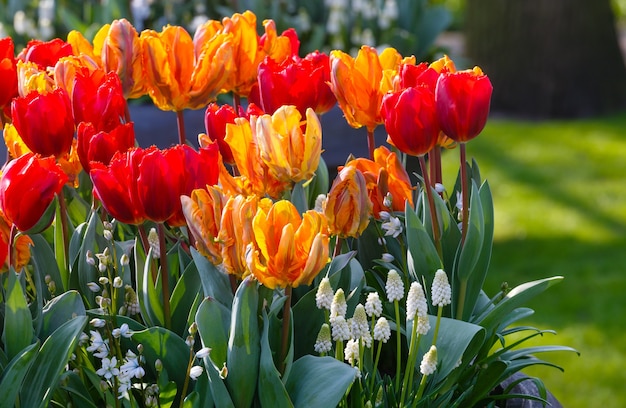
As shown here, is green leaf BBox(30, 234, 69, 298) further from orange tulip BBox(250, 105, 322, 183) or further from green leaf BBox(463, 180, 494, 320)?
green leaf BBox(463, 180, 494, 320)

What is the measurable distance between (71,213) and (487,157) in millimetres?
5160

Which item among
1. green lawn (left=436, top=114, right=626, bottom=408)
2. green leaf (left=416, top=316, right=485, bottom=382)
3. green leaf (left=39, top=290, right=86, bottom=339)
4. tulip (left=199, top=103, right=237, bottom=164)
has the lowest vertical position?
green lawn (left=436, top=114, right=626, bottom=408)

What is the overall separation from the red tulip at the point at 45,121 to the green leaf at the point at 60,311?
24cm

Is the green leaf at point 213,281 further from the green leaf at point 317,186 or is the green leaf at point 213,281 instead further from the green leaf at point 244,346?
the green leaf at point 317,186

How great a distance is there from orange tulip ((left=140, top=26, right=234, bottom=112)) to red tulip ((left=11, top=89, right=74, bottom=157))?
0.69ft

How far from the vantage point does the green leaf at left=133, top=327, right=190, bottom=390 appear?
129cm

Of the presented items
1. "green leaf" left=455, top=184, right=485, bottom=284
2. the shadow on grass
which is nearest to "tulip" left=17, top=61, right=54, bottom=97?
"green leaf" left=455, top=184, right=485, bottom=284

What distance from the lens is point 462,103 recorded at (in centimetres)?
139

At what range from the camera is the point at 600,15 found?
7621 mm

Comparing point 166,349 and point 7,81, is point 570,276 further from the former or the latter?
point 166,349

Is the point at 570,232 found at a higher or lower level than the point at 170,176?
lower

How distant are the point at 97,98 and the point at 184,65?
0.59ft

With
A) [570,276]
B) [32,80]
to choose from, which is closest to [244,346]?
[32,80]

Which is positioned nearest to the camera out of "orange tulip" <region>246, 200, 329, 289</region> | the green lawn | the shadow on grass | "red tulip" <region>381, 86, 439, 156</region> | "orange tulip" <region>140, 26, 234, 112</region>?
"orange tulip" <region>246, 200, 329, 289</region>
